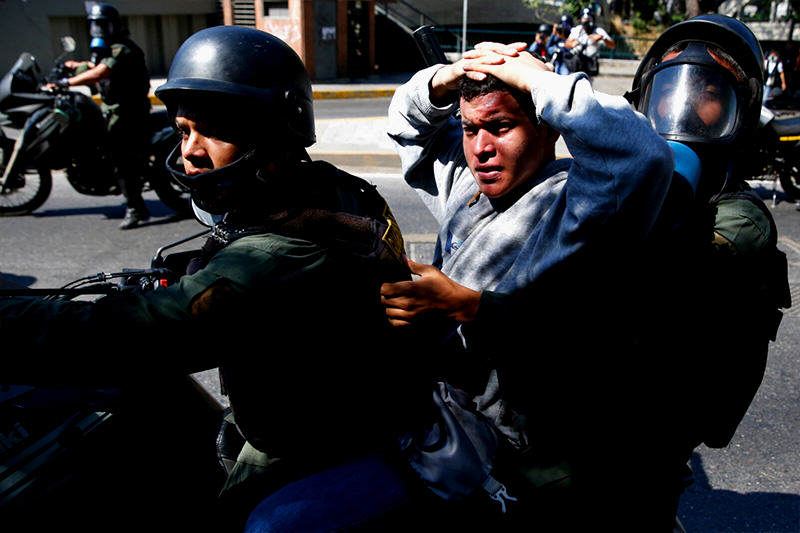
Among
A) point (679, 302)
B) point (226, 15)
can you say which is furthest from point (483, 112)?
point (226, 15)

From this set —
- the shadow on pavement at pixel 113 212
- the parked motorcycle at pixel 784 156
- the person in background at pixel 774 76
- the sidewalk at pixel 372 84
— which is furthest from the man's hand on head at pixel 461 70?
the person in background at pixel 774 76

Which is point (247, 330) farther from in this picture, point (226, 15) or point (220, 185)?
point (226, 15)

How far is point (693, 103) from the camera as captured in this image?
2.09 metres

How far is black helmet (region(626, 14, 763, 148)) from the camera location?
2.08 m

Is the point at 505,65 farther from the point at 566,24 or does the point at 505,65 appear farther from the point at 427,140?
the point at 566,24

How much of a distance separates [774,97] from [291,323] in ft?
61.2

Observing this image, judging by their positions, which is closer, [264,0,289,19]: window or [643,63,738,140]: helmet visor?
[643,63,738,140]: helmet visor

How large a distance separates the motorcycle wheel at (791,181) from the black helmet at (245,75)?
25.3 feet

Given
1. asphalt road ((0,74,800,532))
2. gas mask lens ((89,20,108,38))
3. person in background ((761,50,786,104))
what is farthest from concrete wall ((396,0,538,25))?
gas mask lens ((89,20,108,38))

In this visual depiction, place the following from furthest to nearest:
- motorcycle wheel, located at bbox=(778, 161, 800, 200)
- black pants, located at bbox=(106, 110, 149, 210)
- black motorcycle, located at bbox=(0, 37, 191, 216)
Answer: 1. motorcycle wheel, located at bbox=(778, 161, 800, 200)
2. black motorcycle, located at bbox=(0, 37, 191, 216)
3. black pants, located at bbox=(106, 110, 149, 210)

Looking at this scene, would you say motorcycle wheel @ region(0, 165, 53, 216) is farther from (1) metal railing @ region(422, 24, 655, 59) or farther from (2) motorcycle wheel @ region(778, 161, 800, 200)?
(1) metal railing @ region(422, 24, 655, 59)

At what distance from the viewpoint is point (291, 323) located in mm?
1394

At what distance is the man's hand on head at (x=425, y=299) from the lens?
1.44 meters

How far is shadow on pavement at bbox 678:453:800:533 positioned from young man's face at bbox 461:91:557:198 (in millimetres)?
1892
